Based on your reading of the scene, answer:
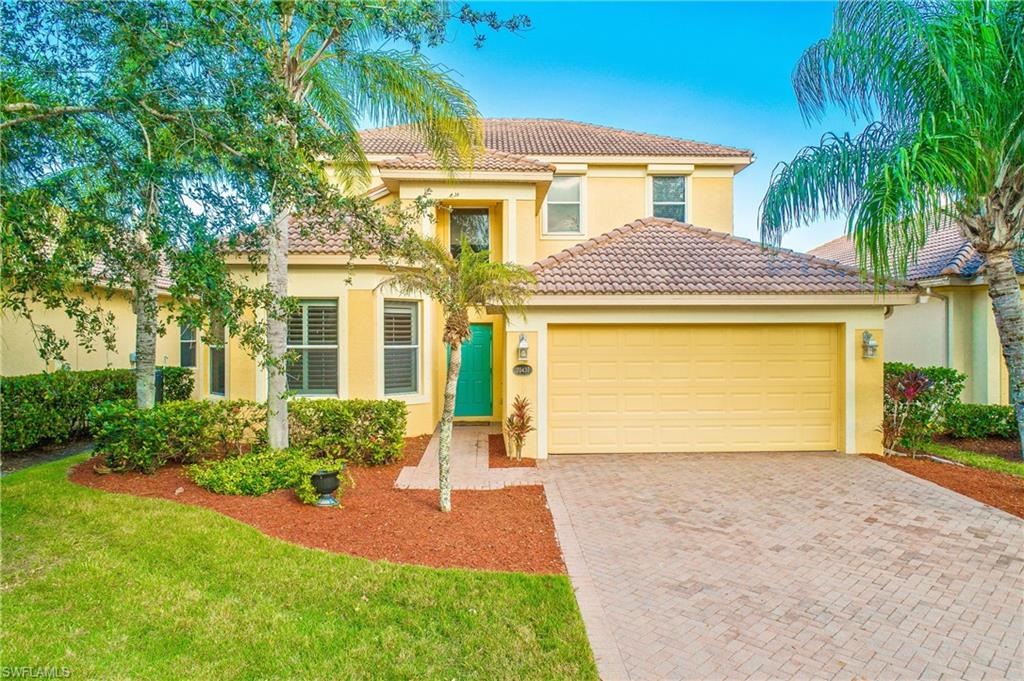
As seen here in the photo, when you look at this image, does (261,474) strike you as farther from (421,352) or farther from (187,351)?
(187,351)

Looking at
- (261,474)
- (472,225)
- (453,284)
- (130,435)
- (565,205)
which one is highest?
→ (565,205)

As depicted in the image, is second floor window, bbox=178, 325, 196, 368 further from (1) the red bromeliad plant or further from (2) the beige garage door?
(1) the red bromeliad plant

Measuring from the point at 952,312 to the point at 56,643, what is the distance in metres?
16.9

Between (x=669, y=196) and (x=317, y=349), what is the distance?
11644 millimetres

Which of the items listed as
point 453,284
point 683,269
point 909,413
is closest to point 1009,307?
point 909,413

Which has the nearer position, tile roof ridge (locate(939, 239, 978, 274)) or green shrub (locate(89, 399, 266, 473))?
green shrub (locate(89, 399, 266, 473))

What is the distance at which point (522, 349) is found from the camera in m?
9.29

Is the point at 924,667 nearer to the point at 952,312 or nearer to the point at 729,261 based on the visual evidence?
the point at 729,261

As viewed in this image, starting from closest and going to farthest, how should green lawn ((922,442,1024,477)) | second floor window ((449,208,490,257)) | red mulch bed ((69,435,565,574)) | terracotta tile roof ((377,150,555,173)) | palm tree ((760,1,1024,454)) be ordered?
red mulch bed ((69,435,565,574))
palm tree ((760,1,1024,454))
green lawn ((922,442,1024,477))
terracotta tile roof ((377,150,555,173))
second floor window ((449,208,490,257))

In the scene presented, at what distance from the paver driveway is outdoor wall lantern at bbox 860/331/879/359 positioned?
242 cm

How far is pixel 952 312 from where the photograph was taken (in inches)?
469

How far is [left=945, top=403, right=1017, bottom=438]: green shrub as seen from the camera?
10570 mm

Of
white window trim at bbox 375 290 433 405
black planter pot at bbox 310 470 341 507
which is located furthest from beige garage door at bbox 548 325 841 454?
black planter pot at bbox 310 470 341 507

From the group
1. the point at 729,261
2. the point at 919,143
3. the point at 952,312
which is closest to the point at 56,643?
the point at 919,143
